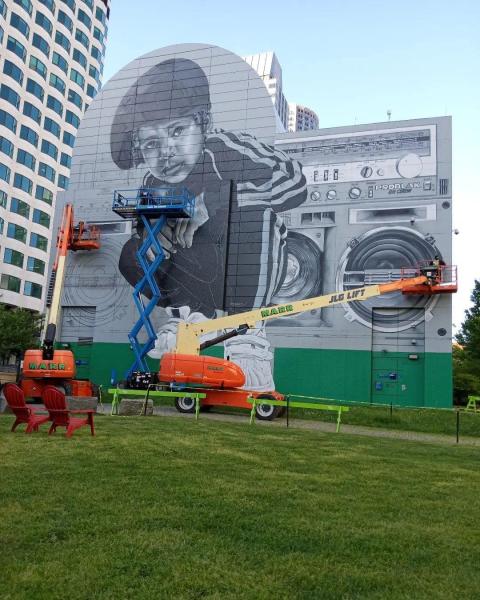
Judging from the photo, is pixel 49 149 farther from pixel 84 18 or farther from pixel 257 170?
pixel 257 170

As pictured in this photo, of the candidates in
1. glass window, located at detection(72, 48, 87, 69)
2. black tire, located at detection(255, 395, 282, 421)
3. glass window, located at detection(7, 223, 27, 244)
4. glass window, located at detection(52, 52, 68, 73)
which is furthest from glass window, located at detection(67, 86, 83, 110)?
black tire, located at detection(255, 395, 282, 421)

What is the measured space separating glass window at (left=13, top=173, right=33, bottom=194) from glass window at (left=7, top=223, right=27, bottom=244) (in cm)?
443

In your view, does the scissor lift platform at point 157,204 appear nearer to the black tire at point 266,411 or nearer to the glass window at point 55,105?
the black tire at point 266,411

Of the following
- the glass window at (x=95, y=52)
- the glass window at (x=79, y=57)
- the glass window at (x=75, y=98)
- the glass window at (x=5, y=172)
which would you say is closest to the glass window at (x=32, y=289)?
the glass window at (x=5, y=172)

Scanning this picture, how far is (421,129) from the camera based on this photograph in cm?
3084

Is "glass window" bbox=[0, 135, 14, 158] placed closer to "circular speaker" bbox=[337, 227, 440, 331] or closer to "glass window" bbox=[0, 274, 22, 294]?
"glass window" bbox=[0, 274, 22, 294]

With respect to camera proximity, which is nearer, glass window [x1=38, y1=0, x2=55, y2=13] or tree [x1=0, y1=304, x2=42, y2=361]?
tree [x1=0, y1=304, x2=42, y2=361]

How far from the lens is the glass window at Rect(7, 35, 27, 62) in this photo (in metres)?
58.6

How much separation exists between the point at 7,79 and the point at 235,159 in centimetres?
3619

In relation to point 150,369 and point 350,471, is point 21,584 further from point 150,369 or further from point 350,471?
point 150,369

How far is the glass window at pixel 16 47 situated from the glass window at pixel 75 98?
31.5 ft

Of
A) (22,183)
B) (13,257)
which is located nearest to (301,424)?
(13,257)

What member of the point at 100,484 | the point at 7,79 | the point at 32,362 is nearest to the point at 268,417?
the point at 32,362

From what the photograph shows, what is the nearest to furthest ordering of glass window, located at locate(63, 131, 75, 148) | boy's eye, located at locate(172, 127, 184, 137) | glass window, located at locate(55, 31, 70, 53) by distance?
boy's eye, located at locate(172, 127, 184, 137) < glass window, located at locate(55, 31, 70, 53) < glass window, located at locate(63, 131, 75, 148)
